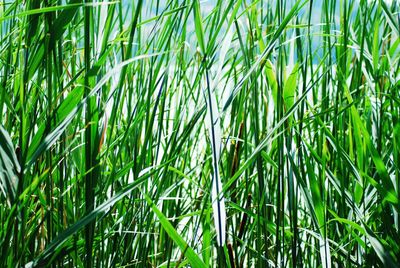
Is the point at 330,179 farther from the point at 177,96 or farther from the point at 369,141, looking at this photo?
the point at 177,96

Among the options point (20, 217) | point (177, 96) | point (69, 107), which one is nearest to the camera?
point (20, 217)

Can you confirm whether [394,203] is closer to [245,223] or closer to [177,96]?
[245,223]

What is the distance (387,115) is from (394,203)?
0.31m

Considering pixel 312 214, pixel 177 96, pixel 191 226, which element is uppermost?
pixel 177 96

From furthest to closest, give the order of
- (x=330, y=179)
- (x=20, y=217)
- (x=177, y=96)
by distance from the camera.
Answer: (x=177, y=96), (x=330, y=179), (x=20, y=217)

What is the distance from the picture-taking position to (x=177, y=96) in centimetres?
115

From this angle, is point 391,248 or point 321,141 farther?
point 321,141

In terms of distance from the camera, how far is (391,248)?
0.87 metres

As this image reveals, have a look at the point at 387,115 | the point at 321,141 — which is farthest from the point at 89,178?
the point at 387,115

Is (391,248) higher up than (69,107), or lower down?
lower down

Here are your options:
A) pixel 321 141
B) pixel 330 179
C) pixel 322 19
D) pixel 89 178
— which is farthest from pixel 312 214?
pixel 322 19

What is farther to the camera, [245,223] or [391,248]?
[245,223]

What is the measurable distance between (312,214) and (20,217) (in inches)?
15.0

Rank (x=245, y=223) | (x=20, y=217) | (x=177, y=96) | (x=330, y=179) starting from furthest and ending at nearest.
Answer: (x=177, y=96) → (x=245, y=223) → (x=330, y=179) → (x=20, y=217)
